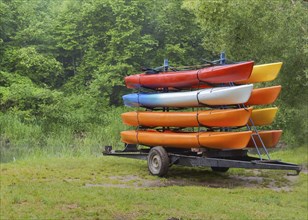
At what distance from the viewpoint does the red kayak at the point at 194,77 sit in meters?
8.71

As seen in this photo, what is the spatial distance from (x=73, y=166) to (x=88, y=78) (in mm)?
23539

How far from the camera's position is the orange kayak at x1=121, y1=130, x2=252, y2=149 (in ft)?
28.0

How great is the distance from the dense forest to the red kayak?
3.56 metres

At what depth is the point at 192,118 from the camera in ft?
30.5

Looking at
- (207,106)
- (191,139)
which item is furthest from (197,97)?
(191,139)

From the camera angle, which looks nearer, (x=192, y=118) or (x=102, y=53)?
(x=192, y=118)

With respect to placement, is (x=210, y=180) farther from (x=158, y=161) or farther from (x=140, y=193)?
(x=140, y=193)

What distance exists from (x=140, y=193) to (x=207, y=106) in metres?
2.72

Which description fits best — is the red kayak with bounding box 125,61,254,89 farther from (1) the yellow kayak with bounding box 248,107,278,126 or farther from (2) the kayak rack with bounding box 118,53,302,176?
(1) the yellow kayak with bounding box 248,107,278,126

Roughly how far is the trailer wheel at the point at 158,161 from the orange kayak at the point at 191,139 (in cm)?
24

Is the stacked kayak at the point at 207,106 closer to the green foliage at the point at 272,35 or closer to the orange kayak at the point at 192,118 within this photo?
the orange kayak at the point at 192,118

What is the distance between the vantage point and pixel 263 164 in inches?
328

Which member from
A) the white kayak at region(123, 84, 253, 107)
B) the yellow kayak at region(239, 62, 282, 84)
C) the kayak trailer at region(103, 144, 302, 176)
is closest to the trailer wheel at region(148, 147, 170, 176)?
the kayak trailer at region(103, 144, 302, 176)

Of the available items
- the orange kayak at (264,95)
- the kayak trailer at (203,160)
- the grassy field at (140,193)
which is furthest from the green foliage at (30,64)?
the orange kayak at (264,95)
